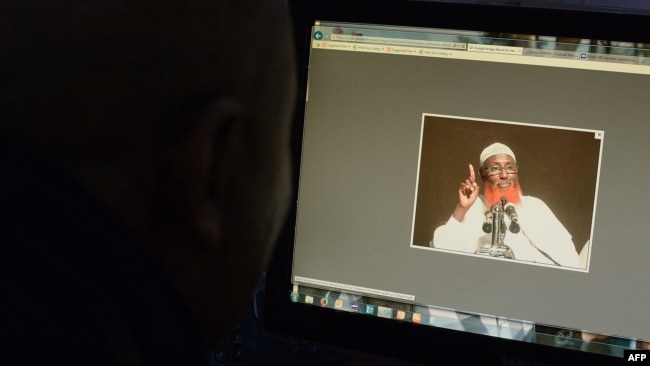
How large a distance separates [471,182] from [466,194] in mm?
11

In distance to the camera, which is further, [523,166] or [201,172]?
[523,166]

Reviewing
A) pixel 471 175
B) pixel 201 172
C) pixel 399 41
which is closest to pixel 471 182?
pixel 471 175

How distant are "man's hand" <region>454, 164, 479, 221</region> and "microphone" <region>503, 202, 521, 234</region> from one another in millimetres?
29

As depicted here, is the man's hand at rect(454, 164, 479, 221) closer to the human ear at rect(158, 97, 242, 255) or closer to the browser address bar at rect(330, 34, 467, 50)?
the browser address bar at rect(330, 34, 467, 50)

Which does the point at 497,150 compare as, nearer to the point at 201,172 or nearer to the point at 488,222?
the point at 488,222

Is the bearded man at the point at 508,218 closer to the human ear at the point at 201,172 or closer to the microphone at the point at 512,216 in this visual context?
the microphone at the point at 512,216

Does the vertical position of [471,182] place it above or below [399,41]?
below

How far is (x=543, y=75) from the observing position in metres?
0.60

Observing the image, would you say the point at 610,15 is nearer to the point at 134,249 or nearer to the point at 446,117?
the point at 446,117

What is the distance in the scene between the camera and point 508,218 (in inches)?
24.6

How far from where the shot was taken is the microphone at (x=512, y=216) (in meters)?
0.62

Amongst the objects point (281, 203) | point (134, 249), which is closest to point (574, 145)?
point (281, 203)

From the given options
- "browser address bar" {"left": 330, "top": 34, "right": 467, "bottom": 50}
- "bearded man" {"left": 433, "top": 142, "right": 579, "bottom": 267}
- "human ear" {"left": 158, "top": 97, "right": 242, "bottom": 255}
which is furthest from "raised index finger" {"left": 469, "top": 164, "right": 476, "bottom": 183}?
"human ear" {"left": 158, "top": 97, "right": 242, "bottom": 255}

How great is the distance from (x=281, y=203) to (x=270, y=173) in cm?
5
